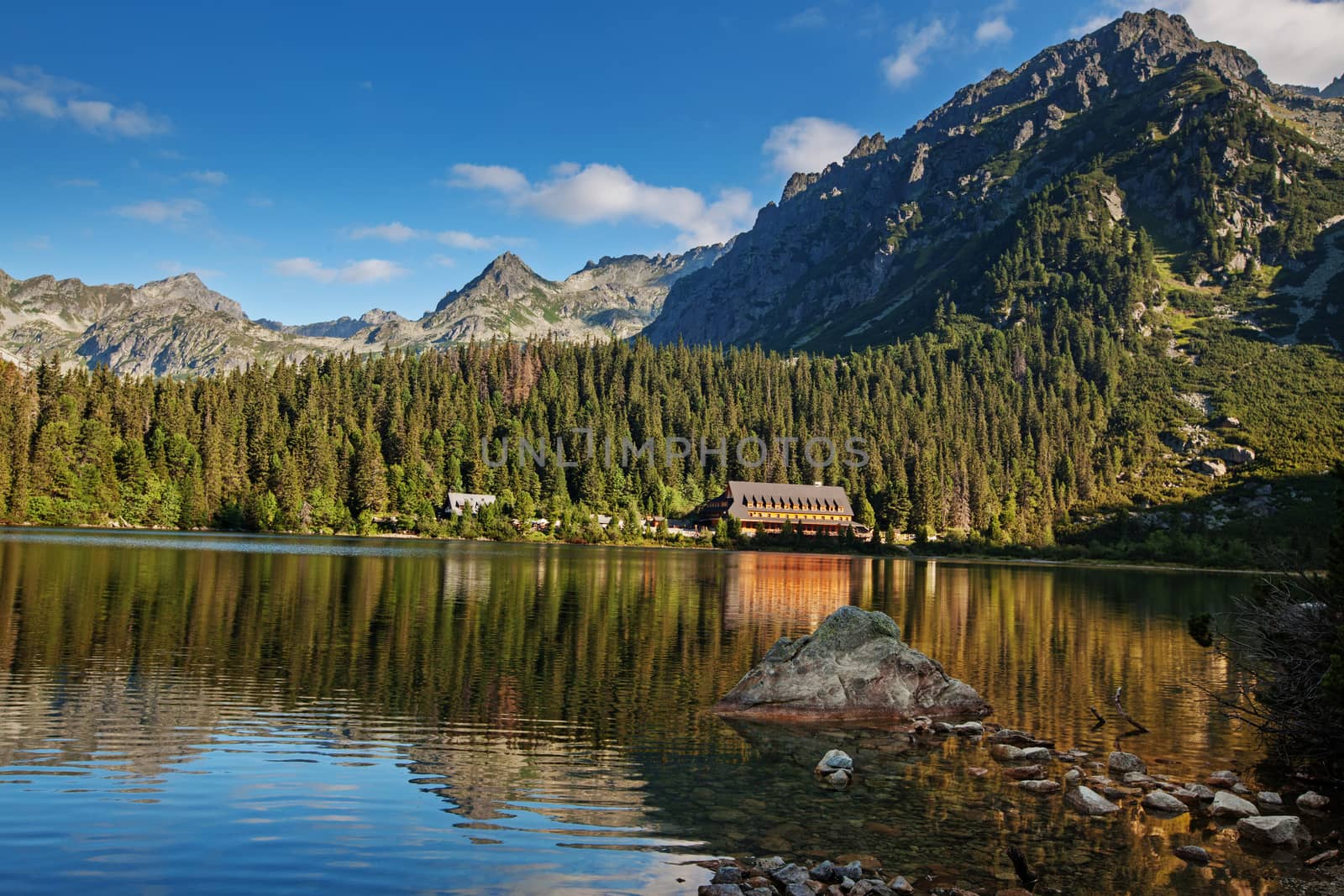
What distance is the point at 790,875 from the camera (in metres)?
15.0

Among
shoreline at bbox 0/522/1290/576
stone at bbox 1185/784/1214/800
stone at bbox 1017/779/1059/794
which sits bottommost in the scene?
stone at bbox 1017/779/1059/794

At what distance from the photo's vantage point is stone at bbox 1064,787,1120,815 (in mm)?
20250

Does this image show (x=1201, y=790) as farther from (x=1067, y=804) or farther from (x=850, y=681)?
(x=850, y=681)

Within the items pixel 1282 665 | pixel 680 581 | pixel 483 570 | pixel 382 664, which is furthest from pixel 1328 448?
pixel 382 664

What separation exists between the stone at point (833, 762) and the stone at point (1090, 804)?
5346 mm

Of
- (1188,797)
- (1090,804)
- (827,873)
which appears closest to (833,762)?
(1090,804)

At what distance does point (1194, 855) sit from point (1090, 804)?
296 cm

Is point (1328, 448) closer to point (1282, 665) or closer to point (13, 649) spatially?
point (1282, 665)

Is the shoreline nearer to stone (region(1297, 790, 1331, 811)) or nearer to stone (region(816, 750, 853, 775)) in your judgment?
stone (region(816, 750, 853, 775))

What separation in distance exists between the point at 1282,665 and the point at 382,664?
30.7m

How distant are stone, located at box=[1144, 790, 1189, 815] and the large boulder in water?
9907 mm

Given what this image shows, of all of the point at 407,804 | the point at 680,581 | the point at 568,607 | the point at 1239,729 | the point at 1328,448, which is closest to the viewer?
the point at 407,804

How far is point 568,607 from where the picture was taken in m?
58.0

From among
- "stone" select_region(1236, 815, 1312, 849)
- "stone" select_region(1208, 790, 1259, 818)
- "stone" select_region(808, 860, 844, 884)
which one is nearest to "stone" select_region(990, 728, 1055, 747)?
"stone" select_region(1208, 790, 1259, 818)
